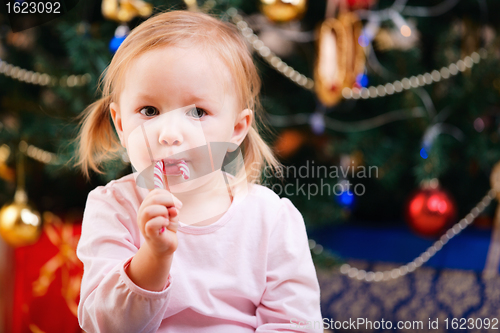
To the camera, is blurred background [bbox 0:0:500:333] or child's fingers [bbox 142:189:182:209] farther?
blurred background [bbox 0:0:500:333]

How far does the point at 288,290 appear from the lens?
54 cm

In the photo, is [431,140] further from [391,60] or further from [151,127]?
[151,127]

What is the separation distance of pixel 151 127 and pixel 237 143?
13 cm

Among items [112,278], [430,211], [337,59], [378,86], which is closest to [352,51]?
[337,59]

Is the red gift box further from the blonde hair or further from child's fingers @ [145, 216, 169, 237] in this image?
child's fingers @ [145, 216, 169, 237]

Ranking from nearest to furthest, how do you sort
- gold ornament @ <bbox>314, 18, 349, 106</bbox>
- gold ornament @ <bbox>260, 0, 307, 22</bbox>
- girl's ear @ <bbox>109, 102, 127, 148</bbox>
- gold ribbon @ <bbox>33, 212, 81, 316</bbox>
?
girl's ear @ <bbox>109, 102, 127, 148</bbox> < gold ornament @ <bbox>260, 0, 307, 22</bbox> < gold ornament @ <bbox>314, 18, 349, 106</bbox> < gold ribbon @ <bbox>33, 212, 81, 316</bbox>

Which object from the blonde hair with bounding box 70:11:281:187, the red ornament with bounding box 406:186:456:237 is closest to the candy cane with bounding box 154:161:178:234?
the blonde hair with bounding box 70:11:281:187

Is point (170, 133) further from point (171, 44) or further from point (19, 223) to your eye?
point (19, 223)

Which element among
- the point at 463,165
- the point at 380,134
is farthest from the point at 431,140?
the point at 463,165

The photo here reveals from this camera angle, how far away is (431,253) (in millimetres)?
1088

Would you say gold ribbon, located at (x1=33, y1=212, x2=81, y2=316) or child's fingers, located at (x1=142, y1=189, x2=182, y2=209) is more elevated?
child's fingers, located at (x1=142, y1=189, x2=182, y2=209)

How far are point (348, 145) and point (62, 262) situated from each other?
741mm

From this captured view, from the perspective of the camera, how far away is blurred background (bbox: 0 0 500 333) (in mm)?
967

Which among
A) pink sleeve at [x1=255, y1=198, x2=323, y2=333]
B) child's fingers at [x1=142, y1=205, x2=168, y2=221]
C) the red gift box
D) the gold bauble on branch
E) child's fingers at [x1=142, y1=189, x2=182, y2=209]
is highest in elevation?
child's fingers at [x1=142, y1=189, x2=182, y2=209]
